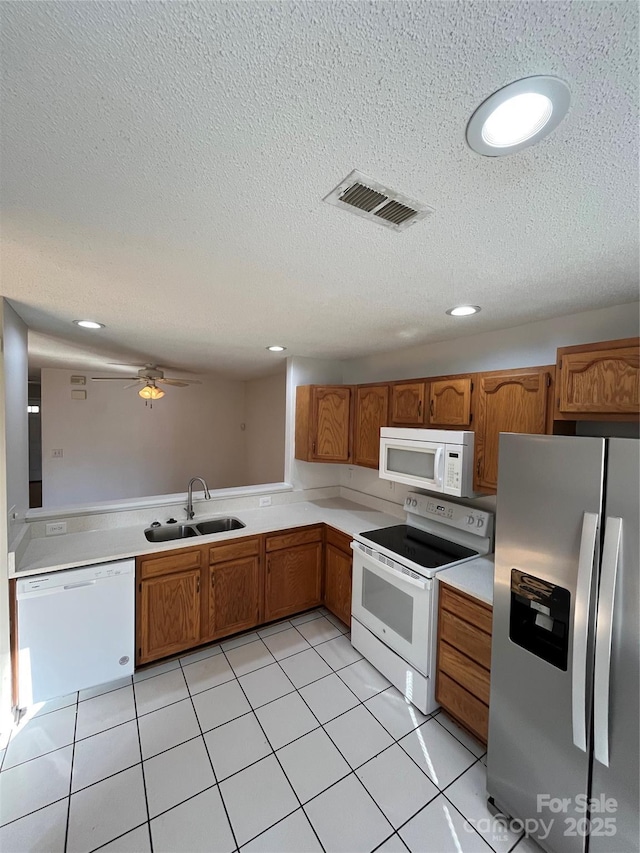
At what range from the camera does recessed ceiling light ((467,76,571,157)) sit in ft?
2.06

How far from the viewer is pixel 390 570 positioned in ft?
7.02

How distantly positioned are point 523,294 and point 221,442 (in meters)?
5.25

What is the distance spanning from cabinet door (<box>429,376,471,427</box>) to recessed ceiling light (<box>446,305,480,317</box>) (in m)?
0.41

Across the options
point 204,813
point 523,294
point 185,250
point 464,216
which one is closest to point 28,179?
point 185,250

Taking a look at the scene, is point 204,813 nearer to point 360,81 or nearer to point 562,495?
point 562,495

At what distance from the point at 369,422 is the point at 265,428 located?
9.41ft

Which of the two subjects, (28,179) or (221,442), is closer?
(28,179)

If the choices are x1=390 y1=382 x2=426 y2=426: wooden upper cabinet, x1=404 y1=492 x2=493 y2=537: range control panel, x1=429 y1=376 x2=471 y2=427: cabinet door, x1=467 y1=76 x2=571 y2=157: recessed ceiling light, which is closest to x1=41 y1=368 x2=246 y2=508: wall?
x1=390 y1=382 x2=426 y2=426: wooden upper cabinet

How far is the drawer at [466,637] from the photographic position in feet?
5.66

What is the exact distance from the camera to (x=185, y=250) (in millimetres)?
1279

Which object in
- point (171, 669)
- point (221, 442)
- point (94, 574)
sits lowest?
point (171, 669)

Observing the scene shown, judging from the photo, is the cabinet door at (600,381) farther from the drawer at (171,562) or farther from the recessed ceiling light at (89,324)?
the recessed ceiling light at (89,324)

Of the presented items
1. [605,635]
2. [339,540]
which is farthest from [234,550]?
[605,635]

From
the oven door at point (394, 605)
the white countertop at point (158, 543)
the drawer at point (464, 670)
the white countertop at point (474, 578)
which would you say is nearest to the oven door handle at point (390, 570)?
the oven door at point (394, 605)
